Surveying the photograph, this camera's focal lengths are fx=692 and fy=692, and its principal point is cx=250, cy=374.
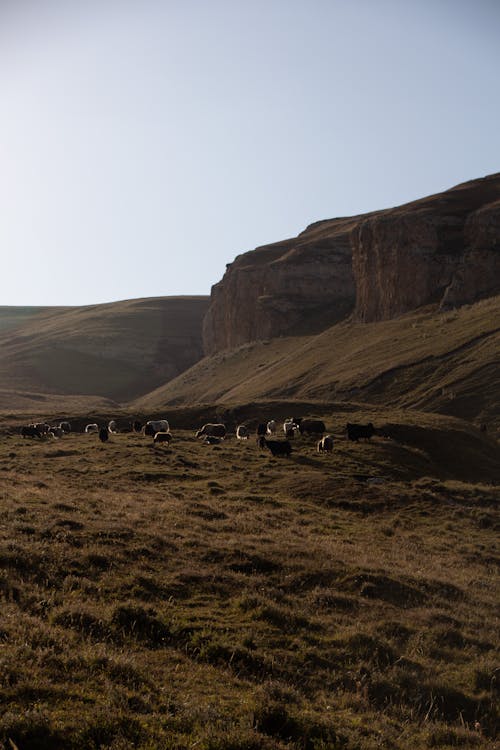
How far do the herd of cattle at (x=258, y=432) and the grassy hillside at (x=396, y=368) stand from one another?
1369 centimetres

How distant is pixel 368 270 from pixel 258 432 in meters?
50.5

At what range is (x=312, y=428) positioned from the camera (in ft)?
115

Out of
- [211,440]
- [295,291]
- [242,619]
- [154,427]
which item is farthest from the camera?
[295,291]

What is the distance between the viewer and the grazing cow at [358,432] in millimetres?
33062

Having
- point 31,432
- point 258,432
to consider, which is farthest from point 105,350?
point 258,432

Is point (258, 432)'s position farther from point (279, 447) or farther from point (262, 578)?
point (262, 578)

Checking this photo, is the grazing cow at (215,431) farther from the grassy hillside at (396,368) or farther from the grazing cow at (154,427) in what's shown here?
the grassy hillside at (396,368)

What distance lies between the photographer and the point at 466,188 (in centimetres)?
8788

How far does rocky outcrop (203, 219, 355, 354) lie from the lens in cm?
9962

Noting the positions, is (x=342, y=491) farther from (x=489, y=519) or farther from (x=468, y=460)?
(x=468, y=460)

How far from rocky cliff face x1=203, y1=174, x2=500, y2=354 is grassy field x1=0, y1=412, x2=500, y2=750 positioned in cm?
5241

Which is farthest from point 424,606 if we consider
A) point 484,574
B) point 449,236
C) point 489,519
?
point 449,236

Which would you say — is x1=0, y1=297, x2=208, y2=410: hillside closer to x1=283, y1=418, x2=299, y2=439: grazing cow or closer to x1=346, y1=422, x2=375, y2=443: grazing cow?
x1=283, y1=418, x2=299, y2=439: grazing cow

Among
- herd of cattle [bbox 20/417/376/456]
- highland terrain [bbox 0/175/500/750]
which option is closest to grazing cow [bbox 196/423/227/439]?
herd of cattle [bbox 20/417/376/456]
